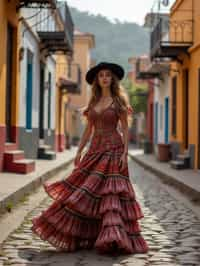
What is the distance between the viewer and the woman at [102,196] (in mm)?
5777

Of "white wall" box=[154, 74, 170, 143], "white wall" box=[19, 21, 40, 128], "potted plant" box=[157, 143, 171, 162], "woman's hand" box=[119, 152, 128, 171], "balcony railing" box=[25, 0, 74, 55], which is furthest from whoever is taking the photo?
"white wall" box=[154, 74, 170, 143]

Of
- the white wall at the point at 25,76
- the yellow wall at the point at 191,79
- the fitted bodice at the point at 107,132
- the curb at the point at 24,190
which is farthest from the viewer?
the yellow wall at the point at 191,79

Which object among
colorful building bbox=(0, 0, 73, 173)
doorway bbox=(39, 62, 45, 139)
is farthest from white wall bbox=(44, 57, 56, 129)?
doorway bbox=(39, 62, 45, 139)

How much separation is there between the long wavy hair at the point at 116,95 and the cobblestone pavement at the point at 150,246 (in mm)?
1349

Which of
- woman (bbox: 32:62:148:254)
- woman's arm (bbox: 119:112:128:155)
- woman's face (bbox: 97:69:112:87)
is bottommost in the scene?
woman (bbox: 32:62:148:254)

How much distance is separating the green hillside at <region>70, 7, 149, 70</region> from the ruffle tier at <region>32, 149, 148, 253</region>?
403ft

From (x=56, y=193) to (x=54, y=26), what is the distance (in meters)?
20.1

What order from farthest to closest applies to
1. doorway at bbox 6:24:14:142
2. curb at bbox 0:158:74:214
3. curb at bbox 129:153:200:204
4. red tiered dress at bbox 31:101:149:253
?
doorway at bbox 6:24:14:142, curb at bbox 129:153:200:204, curb at bbox 0:158:74:214, red tiered dress at bbox 31:101:149:253

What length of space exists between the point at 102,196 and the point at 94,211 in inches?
6.2

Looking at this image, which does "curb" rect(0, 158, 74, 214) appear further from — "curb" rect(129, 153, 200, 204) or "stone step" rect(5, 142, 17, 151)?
"curb" rect(129, 153, 200, 204)

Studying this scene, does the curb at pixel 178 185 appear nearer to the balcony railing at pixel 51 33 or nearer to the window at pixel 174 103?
the window at pixel 174 103

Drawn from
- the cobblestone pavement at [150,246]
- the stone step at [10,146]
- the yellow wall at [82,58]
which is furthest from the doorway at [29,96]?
the yellow wall at [82,58]

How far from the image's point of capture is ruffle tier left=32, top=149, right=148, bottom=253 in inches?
228

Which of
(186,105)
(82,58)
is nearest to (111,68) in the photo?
(186,105)
